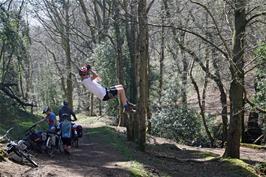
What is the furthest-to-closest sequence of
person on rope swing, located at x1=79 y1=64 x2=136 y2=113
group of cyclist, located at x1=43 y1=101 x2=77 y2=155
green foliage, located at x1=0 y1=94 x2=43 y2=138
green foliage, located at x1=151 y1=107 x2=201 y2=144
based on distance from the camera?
green foliage, located at x1=151 y1=107 x2=201 y2=144 → green foliage, located at x1=0 y1=94 x2=43 y2=138 → group of cyclist, located at x1=43 y1=101 x2=77 y2=155 → person on rope swing, located at x1=79 y1=64 x2=136 y2=113

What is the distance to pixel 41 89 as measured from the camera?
62.3 m

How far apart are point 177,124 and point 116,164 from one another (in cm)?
1527

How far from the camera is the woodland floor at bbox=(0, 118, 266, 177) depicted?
1100 centimetres

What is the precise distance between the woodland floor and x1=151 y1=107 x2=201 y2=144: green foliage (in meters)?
5.58

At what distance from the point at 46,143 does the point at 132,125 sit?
266 inches

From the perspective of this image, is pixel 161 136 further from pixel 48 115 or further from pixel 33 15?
pixel 33 15

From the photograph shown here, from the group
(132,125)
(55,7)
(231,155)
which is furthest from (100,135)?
(55,7)

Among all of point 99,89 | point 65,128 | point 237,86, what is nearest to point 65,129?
point 65,128

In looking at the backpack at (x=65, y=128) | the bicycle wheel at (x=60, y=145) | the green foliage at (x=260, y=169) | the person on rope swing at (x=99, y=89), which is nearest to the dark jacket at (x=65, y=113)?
the backpack at (x=65, y=128)

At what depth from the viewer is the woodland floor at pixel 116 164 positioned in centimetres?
1100

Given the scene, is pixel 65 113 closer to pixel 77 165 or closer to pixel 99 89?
pixel 77 165

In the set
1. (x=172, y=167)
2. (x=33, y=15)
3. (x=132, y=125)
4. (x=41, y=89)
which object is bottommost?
(x=172, y=167)

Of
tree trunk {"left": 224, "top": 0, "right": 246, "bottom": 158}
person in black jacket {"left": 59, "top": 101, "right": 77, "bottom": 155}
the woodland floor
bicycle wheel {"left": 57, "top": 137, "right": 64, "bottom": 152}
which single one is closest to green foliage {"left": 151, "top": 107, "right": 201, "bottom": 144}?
the woodland floor

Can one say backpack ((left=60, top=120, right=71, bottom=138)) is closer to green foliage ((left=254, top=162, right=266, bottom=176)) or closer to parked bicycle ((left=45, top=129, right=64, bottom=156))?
parked bicycle ((left=45, top=129, right=64, bottom=156))
